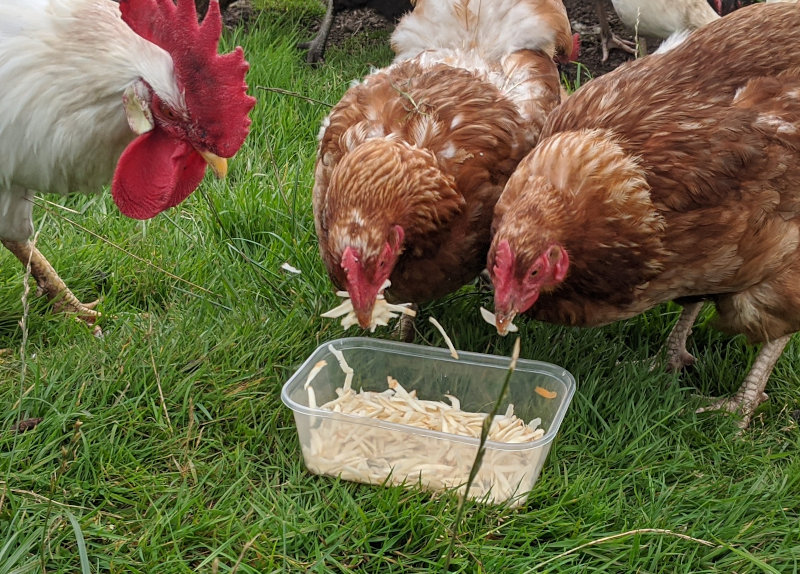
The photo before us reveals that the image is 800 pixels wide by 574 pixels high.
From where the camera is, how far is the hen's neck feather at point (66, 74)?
2.16 meters

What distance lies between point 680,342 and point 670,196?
0.91m

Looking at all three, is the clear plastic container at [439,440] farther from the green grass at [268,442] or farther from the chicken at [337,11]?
the chicken at [337,11]

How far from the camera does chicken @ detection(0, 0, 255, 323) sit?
2168mm

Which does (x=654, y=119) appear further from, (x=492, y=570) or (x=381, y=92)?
(x=492, y=570)

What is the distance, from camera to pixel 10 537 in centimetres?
193

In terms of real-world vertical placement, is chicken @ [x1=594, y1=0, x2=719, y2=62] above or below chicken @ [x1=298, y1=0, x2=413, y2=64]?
above

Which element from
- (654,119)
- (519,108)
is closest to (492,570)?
(654,119)

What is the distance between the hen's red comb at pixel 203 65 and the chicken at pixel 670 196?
869 millimetres

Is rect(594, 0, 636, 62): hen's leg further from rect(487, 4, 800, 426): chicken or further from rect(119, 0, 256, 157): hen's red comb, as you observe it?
rect(119, 0, 256, 157): hen's red comb

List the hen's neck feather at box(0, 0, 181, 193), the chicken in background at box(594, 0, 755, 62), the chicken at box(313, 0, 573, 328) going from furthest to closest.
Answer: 1. the chicken in background at box(594, 0, 755, 62)
2. the chicken at box(313, 0, 573, 328)
3. the hen's neck feather at box(0, 0, 181, 193)

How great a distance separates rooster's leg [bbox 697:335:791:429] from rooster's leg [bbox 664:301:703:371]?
0.26 metres

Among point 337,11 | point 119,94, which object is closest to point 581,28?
point 337,11

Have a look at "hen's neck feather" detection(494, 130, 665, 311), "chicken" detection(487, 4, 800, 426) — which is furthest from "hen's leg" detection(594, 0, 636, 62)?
"hen's neck feather" detection(494, 130, 665, 311)

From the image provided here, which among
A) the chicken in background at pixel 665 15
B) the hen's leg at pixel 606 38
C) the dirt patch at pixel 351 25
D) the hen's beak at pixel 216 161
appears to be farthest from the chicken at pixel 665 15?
the hen's beak at pixel 216 161
